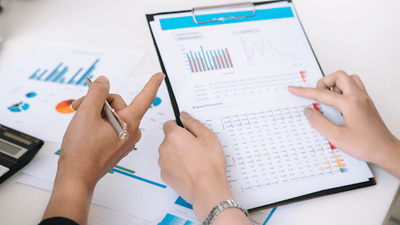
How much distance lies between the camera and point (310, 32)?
42.4 inches

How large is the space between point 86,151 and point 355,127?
538 millimetres

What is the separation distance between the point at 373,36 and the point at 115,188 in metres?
1.03

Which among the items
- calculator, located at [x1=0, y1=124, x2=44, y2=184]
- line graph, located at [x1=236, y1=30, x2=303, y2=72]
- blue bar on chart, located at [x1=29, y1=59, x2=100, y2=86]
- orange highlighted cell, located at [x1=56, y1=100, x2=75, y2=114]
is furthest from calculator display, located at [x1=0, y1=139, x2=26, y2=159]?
line graph, located at [x1=236, y1=30, x2=303, y2=72]

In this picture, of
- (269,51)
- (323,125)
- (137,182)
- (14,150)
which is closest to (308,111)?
(323,125)

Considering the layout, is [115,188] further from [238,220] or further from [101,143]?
[238,220]

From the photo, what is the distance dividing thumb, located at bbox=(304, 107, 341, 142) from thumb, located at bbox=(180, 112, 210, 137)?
249mm

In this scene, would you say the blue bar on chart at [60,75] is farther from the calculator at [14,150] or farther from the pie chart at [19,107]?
the calculator at [14,150]

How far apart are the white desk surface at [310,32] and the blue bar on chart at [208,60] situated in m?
0.27

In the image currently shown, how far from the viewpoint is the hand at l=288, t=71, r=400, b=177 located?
0.59 meters

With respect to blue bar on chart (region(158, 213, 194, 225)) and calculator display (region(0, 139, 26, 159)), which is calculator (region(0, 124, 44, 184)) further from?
blue bar on chart (region(158, 213, 194, 225))

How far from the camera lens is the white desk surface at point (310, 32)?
2.85 ft

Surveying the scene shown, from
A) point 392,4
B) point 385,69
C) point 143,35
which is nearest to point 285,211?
point 385,69

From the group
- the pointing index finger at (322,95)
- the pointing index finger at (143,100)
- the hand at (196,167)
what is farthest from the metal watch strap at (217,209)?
the pointing index finger at (322,95)

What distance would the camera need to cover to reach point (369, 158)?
1.96 feet
